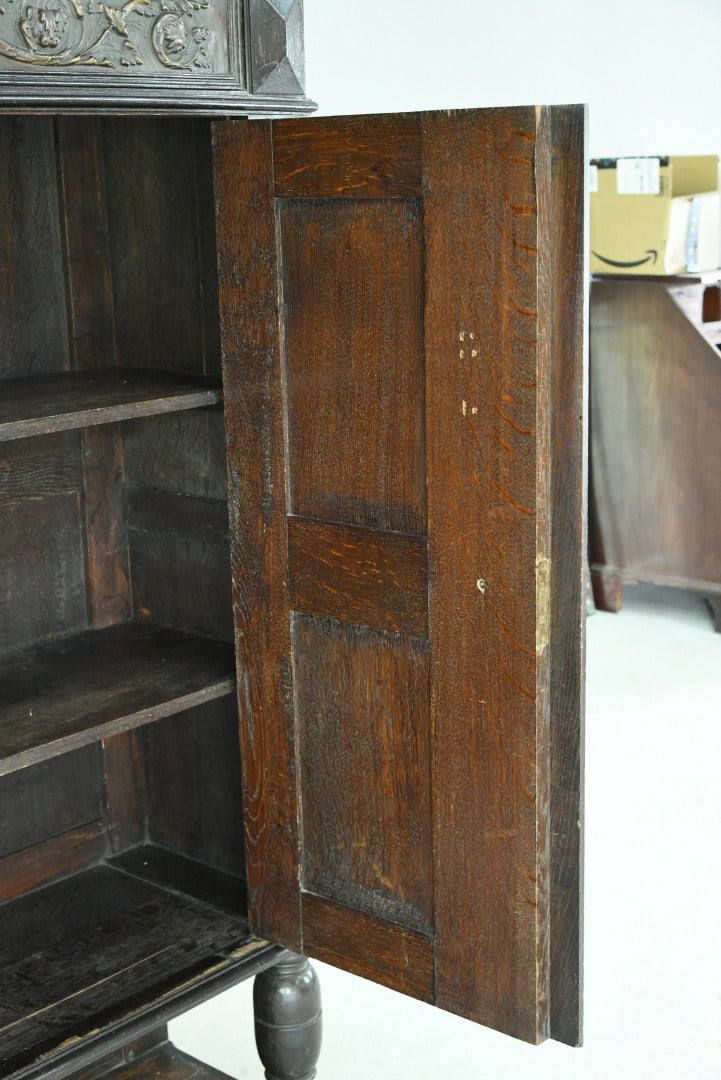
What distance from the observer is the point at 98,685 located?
5.83 feet

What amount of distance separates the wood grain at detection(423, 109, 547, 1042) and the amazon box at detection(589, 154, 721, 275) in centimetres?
335

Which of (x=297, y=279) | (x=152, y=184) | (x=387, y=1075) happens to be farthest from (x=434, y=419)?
(x=387, y=1075)


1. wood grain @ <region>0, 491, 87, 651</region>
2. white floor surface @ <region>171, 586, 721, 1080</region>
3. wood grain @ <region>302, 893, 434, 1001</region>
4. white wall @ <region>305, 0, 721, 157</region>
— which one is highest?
white wall @ <region>305, 0, 721, 157</region>

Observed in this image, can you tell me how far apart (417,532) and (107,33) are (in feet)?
2.02

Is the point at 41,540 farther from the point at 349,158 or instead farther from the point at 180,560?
the point at 349,158

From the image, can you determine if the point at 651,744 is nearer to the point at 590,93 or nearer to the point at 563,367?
the point at 563,367

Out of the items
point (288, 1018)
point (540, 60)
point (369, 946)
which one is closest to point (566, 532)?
point (369, 946)

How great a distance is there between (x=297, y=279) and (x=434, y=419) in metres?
0.25

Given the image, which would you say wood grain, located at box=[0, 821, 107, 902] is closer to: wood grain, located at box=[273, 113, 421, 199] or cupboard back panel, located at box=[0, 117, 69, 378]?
cupboard back panel, located at box=[0, 117, 69, 378]

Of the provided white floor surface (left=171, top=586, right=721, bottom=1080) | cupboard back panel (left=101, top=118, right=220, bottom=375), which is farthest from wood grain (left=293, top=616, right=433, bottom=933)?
white floor surface (left=171, top=586, right=721, bottom=1080)

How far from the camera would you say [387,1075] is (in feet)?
7.49

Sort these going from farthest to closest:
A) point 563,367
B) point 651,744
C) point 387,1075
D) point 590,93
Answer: point 590,93
point 651,744
point 387,1075
point 563,367

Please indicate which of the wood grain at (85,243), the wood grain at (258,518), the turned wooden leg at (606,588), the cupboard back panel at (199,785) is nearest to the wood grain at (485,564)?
the wood grain at (258,518)

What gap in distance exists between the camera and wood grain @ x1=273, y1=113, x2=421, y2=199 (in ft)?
4.52
